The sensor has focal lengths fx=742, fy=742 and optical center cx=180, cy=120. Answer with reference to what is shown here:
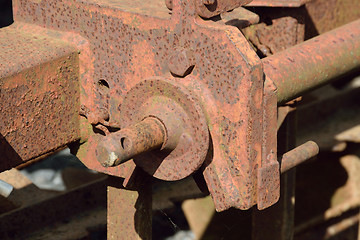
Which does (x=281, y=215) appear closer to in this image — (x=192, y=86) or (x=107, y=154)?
(x=192, y=86)

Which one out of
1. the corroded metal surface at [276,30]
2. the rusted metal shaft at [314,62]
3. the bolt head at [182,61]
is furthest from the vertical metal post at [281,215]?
the bolt head at [182,61]

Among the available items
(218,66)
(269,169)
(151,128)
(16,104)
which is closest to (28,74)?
(16,104)

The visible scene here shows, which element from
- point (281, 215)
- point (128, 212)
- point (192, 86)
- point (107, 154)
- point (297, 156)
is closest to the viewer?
point (107, 154)

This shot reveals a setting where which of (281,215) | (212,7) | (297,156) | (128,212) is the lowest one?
(281,215)

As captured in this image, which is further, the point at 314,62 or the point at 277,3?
the point at 277,3

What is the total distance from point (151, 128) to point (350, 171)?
2.77 meters

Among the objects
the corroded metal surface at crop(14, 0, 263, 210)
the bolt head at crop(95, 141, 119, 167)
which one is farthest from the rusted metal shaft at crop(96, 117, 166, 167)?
the corroded metal surface at crop(14, 0, 263, 210)

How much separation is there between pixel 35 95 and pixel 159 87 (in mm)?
408

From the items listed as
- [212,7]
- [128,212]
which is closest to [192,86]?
[212,7]

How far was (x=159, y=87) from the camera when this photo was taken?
2.00m

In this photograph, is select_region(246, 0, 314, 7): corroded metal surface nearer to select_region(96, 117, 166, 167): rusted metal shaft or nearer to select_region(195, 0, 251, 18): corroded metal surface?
select_region(195, 0, 251, 18): corroded metal surface

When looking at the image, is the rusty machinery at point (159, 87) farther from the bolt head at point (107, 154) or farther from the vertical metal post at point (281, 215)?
the vertical metal post at point (281, 215)

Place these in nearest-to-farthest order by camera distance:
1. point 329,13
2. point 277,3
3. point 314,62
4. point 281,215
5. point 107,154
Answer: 1. point 107,154
2. point 314,62
3. point 277,3
4. point 329,13
5. point 281,215

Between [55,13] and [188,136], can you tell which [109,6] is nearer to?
[55,13]
